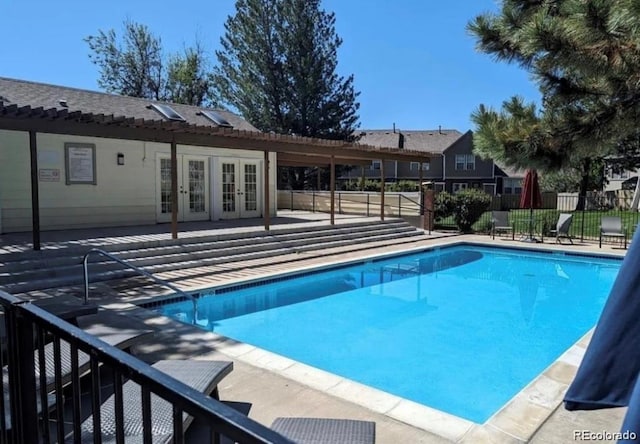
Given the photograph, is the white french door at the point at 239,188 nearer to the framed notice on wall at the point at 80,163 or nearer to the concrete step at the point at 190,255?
the concrete step at the point at 190,255

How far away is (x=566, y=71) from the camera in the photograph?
586cm

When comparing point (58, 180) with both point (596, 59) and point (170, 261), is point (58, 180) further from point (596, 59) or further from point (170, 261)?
point (596, 59)

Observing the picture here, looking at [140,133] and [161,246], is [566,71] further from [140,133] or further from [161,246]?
[161,246]

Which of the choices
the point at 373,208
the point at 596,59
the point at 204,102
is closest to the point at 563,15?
the point at 596,59

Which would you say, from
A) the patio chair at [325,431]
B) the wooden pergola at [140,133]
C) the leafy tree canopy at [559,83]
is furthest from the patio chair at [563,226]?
the patio chair at [325,431]

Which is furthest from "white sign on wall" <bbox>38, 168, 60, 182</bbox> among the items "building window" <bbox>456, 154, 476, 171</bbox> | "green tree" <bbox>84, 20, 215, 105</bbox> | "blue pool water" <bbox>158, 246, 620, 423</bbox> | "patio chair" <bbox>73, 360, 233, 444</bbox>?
"building window" <bbox>456, 154, 476, 171</bbox>

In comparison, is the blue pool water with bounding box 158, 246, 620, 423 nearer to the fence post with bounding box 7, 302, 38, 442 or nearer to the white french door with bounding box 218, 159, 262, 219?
the fence post with bounding box 7, 302, 38, 442

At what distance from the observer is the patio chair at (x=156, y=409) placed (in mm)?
2436

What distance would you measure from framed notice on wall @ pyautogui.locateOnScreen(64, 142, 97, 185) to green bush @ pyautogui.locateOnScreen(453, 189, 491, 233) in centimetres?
1297

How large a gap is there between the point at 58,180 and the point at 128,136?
3810 millimetres

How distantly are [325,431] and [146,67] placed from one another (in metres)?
31.7

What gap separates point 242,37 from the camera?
91.2ft

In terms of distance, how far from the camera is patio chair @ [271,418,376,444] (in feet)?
8.28

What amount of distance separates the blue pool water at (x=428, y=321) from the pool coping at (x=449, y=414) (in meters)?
0.74
